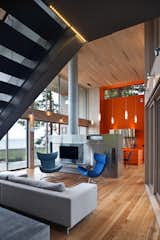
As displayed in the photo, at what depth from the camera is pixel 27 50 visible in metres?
2.15

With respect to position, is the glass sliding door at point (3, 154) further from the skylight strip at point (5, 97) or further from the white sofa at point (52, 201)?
the skylight strip at point (5, 97)

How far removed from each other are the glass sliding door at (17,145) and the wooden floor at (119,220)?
4756mm

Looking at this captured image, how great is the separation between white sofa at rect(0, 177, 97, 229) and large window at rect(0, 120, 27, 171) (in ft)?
15.3

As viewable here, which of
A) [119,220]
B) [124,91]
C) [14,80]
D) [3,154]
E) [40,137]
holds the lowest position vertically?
[119,220]

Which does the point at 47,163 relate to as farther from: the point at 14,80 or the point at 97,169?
the point at 14,80

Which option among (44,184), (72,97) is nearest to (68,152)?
(72,97)

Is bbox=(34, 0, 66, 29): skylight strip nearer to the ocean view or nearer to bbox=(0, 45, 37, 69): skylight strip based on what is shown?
bbox=(0, 45, 37, 69): skylight strip

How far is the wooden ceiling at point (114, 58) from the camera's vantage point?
19.6ft

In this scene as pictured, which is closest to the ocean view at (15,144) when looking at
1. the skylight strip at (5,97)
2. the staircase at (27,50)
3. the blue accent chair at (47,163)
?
the blue accent chair at (47,163)

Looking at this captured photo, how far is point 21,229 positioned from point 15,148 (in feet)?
21.1

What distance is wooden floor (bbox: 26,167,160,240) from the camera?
2.62 meters

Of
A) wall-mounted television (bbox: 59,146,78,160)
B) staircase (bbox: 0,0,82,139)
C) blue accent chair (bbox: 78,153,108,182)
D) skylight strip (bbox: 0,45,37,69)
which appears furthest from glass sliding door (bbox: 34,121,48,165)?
skylight strip (bbox: 0,45,37,69)

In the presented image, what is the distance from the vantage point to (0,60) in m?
1.99

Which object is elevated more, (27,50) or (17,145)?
(27,50)
